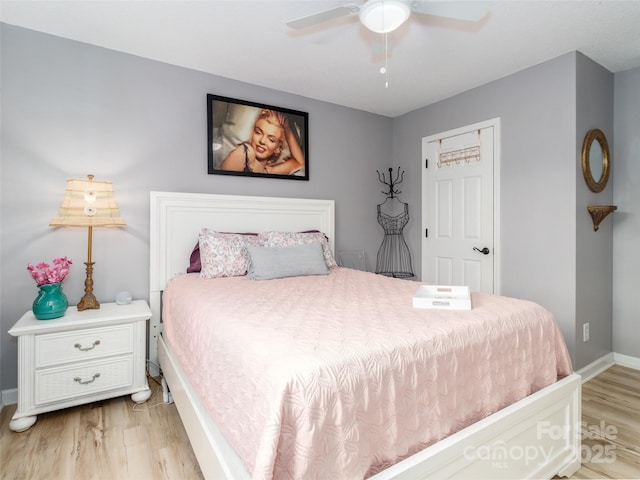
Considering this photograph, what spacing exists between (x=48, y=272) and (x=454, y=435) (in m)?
2.36

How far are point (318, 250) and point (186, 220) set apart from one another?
3.64 ft

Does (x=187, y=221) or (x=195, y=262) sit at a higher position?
(x=187, y=221)

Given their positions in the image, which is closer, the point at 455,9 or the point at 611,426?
the point at 455,9

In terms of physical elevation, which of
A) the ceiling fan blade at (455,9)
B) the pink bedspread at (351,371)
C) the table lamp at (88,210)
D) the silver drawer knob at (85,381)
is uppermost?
the ceiling fan blade at (455,9)

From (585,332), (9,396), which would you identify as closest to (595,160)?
(585,332)

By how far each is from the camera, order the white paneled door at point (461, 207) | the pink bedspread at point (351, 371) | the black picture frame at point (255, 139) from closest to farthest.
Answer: the pink bedspread at point (351, 371)
the black picture frame at point (255, 139)
the white paneled door at point (461, 207)

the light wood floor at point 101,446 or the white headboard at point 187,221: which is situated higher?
the white headboard at point 187,221

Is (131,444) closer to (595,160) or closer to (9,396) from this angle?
(9,396)

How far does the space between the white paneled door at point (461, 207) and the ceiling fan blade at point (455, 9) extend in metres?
1.63

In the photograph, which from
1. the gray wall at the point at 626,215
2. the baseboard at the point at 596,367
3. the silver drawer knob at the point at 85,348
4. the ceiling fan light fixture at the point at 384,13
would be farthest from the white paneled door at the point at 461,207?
the silver drawer knob at the point at 85,348

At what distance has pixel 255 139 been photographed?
3.15m

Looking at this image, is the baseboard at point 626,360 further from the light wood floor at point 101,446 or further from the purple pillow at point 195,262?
the purple pillow at point 195,262

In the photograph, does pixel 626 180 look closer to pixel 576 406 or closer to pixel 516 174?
pixel 516 174

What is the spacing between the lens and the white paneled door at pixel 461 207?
3170 mm
